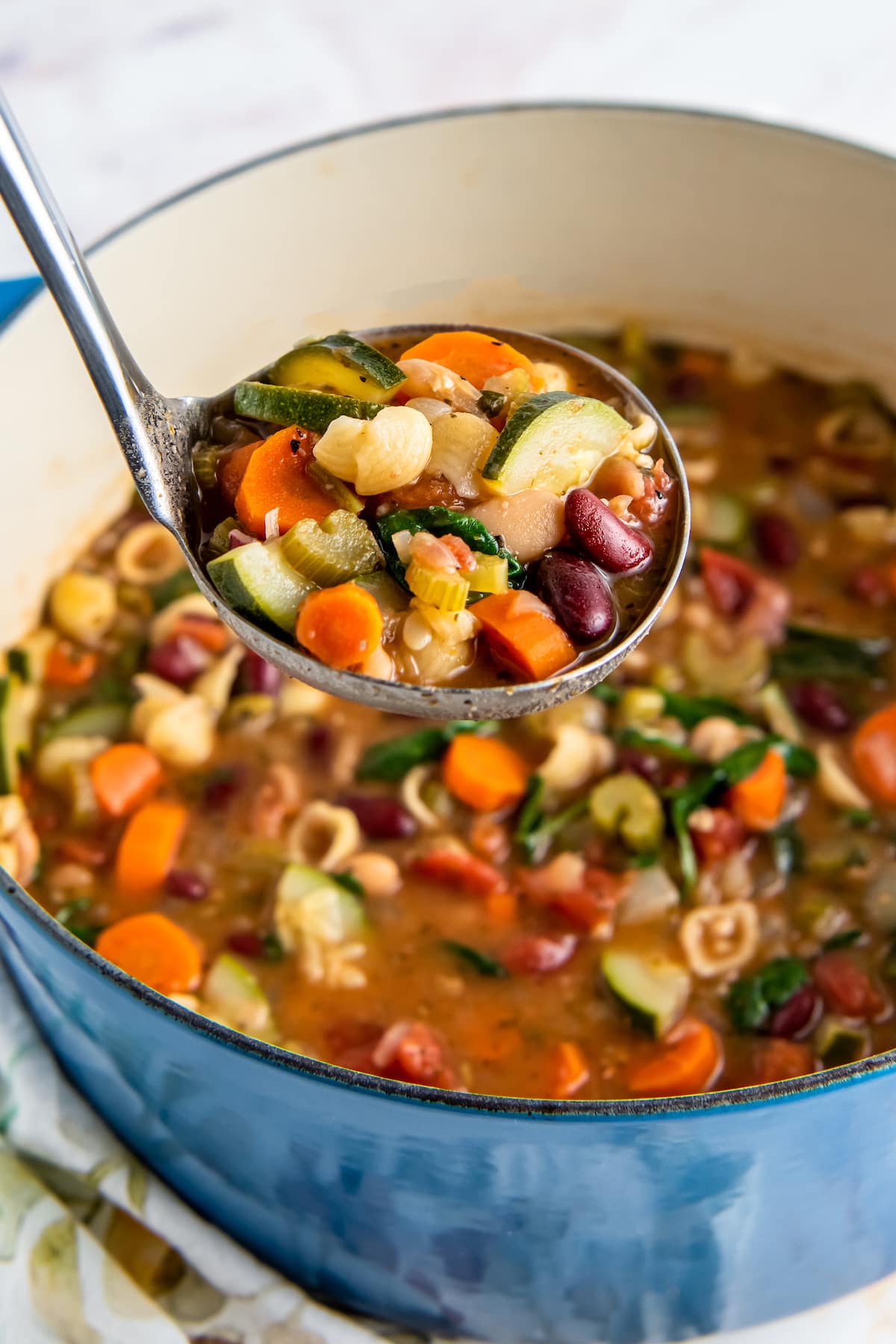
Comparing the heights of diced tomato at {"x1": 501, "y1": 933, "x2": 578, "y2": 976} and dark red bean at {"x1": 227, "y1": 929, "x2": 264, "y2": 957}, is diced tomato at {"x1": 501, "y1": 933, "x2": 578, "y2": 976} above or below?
below

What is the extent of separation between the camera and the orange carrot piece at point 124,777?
3.22m

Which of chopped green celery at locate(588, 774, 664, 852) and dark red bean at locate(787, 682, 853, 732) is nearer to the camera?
chopped green celery at locate(588, 774, 664, 852)

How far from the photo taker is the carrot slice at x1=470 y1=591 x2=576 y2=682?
2.27 meters

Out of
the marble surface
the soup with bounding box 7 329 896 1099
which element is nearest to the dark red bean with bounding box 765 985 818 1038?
the soup with bounding box 7 329 896 1099

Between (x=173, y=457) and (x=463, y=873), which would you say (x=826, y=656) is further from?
(x=173, y=457)

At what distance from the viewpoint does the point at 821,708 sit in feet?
11.0

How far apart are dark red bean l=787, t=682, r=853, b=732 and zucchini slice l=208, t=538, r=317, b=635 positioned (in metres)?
1.52

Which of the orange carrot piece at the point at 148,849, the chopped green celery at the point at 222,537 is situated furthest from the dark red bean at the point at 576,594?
the orange carrot piece at the point at 148,849

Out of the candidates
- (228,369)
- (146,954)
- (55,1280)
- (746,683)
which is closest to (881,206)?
(746,683)

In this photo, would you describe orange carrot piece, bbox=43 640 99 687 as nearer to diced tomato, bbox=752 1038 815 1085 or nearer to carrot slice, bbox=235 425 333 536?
carrot slice, bbox=235 425 333 536

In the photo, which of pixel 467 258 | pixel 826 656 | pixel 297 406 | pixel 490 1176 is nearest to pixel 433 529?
pixel 297 406

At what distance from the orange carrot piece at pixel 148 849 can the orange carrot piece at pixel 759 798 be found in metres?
1.22

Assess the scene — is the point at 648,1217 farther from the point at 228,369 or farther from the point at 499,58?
the point at 499,58

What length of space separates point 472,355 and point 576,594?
0.59 m
